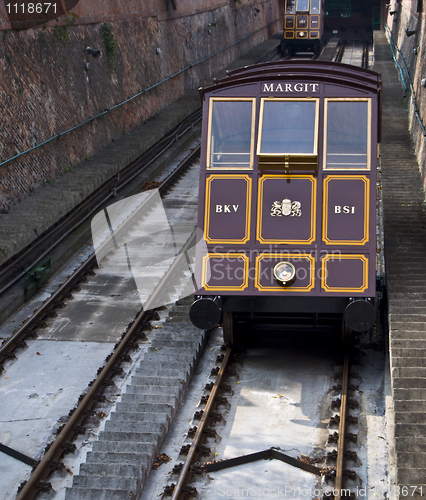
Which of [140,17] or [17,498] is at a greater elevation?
[140,17]

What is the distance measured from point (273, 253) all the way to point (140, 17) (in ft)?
60.4

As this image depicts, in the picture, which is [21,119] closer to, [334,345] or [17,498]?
[334,345]

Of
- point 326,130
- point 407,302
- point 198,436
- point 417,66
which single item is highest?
point 417,66

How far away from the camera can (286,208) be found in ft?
30.8

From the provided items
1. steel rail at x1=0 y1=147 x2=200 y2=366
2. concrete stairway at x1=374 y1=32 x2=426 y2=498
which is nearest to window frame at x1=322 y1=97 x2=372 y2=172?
concrete stairway at x1=374 y1=32 x2=426 y2=498

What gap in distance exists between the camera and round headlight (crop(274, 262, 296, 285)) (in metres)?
8.99

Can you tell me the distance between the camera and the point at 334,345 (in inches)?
416

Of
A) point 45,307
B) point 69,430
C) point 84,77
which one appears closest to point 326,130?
point 69,430

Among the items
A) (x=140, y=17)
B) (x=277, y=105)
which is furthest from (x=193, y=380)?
(x=140, y=17)

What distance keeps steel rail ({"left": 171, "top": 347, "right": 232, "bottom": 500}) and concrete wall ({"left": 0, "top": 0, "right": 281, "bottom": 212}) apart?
7.08 meters

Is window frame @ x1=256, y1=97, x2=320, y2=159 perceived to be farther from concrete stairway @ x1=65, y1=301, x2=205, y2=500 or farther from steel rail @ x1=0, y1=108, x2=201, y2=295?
steel rail @ x1=0, y1=108, x2=201, y2=295

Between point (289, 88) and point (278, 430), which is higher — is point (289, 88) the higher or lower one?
the higher one

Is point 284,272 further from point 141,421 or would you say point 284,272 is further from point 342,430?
point 141,421

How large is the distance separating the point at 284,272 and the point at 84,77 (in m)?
12.5
